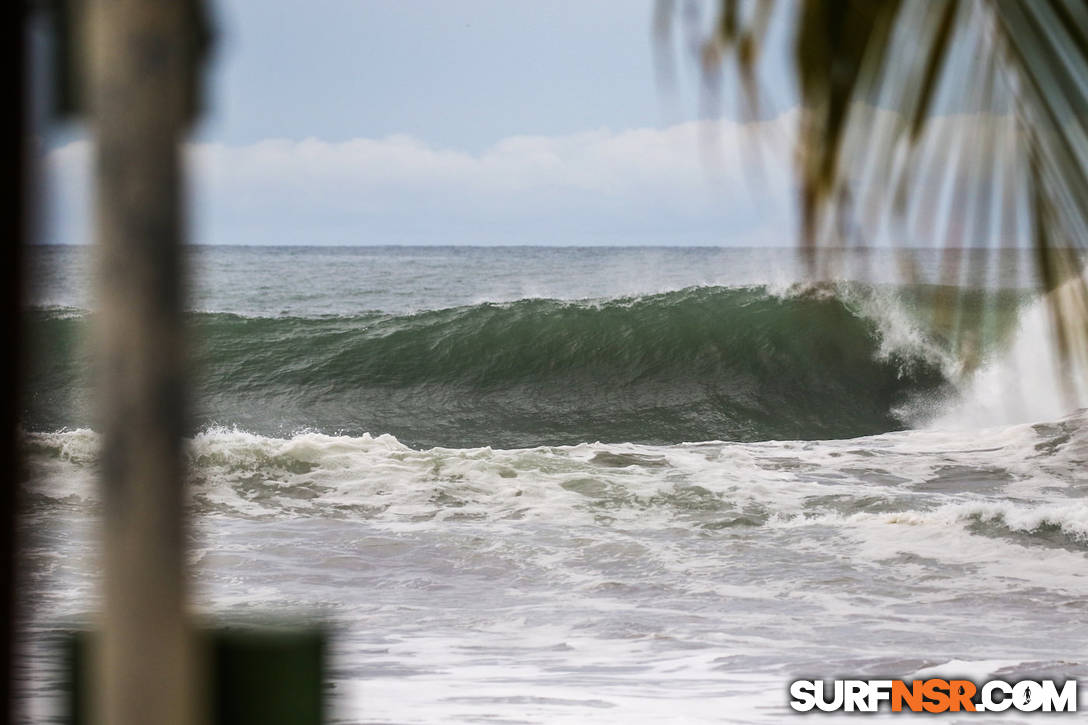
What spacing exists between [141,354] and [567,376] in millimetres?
19342

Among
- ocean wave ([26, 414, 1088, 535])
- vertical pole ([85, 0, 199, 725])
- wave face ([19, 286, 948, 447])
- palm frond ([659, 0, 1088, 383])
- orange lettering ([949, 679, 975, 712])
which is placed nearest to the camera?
palm frond ([659, 0, 1088, 383])

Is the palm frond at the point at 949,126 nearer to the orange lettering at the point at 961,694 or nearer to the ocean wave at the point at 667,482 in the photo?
the orange lettering at the point at 961,694

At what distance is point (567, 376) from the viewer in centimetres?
2012

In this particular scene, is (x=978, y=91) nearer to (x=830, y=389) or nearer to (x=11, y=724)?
(x=11, y=724)

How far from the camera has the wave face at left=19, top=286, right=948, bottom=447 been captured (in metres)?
18.1

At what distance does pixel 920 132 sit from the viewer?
0.54 meters

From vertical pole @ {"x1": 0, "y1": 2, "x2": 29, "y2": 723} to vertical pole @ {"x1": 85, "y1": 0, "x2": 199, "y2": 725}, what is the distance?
0.06 meters

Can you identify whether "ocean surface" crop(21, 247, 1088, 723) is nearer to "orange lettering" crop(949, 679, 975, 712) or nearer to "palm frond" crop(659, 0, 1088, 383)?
"palm frond" crop(659, 0, 1088, 383)

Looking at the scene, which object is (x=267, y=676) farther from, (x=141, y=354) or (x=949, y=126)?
(x=949, y=126)

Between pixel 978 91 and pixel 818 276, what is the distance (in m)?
0.14

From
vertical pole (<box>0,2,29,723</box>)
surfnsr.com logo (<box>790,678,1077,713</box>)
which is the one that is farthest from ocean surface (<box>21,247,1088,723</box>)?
surfnsr.com logo (<box>790,678,1077,713</box>)

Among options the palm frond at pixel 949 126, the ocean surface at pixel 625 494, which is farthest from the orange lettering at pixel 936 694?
the palm frond at pixel 949 126

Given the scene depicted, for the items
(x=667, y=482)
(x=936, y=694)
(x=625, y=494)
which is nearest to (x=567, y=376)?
(x=667, y=482)

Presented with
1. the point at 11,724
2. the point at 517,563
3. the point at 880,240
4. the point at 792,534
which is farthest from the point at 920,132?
the point at 792,534
